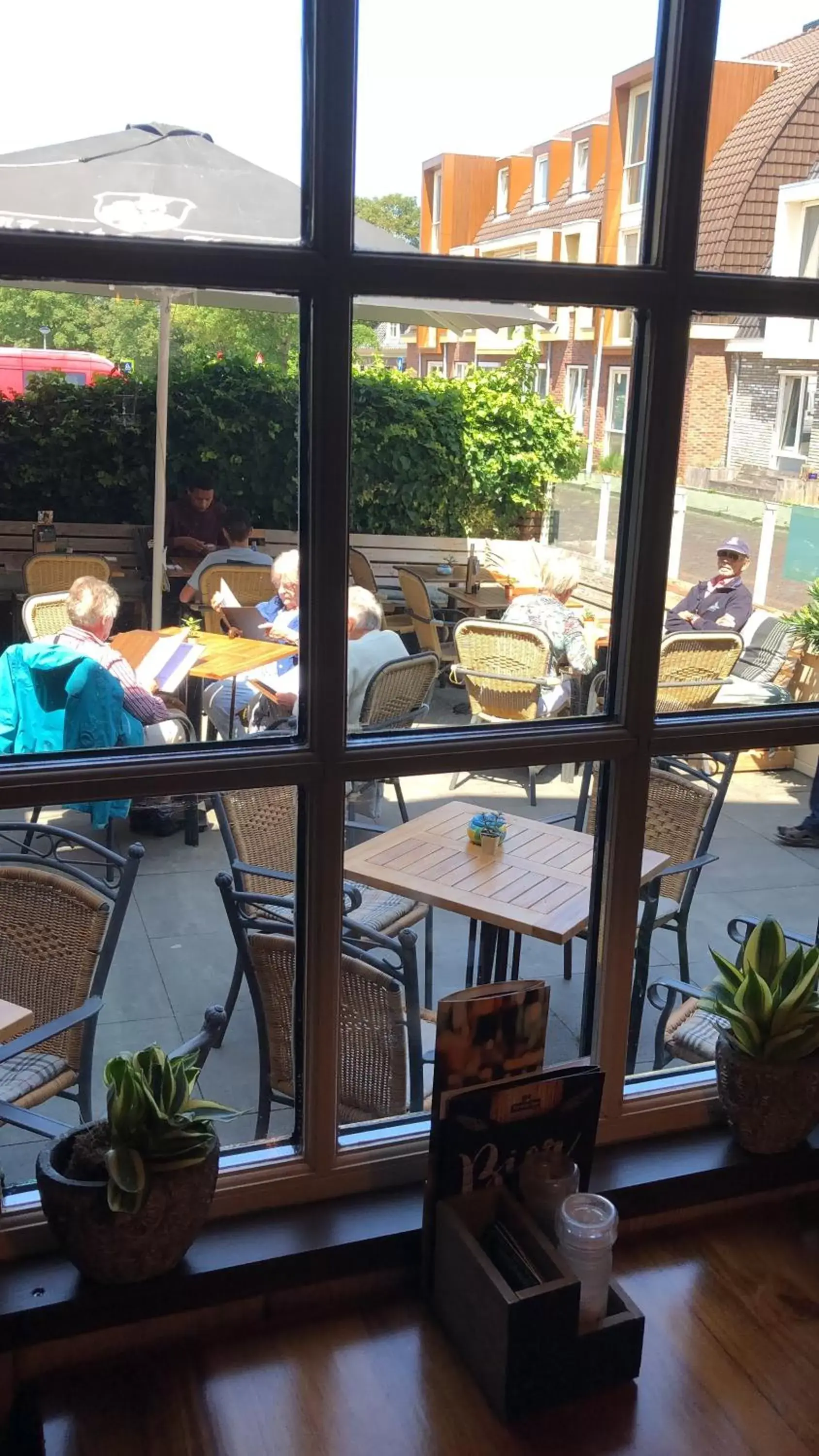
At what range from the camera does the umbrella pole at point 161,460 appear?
1.38m

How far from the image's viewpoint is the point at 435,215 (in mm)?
1350

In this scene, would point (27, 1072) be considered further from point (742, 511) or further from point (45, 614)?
point (742, 511)

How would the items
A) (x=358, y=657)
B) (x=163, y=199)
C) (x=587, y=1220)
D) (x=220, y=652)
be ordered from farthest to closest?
(x=220, y=652) → (x=358, y=657) → (x=587, y=1220) → (x=163, y=199)

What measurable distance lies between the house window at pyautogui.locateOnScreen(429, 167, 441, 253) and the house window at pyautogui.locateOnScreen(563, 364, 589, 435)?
250 millimetres

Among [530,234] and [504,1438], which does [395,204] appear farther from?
[504,1438]

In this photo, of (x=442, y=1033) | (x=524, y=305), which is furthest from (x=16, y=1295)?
(x=524, y=305)

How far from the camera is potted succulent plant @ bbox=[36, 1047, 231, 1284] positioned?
128cm

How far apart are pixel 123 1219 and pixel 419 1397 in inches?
15.3

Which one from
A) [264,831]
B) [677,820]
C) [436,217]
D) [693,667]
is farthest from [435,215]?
[677,820]

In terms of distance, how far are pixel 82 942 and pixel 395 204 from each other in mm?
1449

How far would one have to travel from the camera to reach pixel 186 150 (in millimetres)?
1310

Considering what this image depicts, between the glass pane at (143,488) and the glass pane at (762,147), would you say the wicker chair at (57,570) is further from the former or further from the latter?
the glass pane at (762,147)

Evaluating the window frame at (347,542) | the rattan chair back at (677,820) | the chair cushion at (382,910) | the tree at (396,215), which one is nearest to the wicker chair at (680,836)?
the rattan chair back at (677,820)

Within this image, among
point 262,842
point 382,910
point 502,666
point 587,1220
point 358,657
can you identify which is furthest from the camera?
point 382,910
